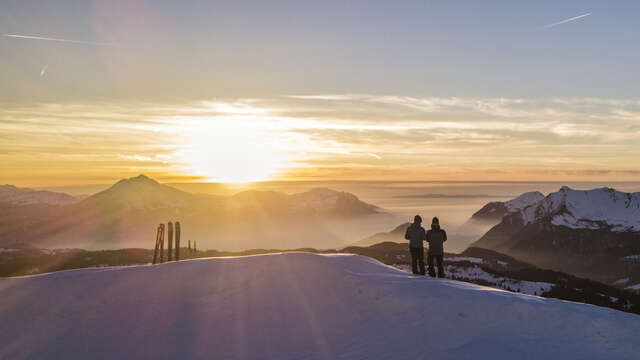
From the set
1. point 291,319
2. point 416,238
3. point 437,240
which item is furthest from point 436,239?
point 291,319

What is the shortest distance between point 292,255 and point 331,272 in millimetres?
2727

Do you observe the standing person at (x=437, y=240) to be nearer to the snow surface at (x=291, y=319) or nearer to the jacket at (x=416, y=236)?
the jacket at (x=416, y=236)

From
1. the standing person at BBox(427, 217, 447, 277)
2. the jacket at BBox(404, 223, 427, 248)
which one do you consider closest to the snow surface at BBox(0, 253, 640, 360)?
the jacket at BBox(404, 223, 427, 248)

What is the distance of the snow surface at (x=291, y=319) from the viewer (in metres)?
12.8

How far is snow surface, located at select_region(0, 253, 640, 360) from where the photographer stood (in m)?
12.8

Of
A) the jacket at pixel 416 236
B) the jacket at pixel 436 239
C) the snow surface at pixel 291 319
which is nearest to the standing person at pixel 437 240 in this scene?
the jacket at pixel 436 239

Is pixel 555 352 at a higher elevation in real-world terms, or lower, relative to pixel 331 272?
lower

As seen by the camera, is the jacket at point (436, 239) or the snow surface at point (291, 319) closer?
the snow surface at point (291, 319)

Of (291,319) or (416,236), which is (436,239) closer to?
(416,236)

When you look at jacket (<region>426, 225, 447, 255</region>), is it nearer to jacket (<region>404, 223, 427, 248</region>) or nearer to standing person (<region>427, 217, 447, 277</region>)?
standing person (<region>427, 217, 447, 277</region>)

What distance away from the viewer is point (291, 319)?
48.0ft

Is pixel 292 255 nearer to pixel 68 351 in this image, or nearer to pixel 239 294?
pixel 239 294

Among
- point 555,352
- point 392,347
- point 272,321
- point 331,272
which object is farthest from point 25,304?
point 555,352

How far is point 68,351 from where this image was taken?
1302 centimetres
